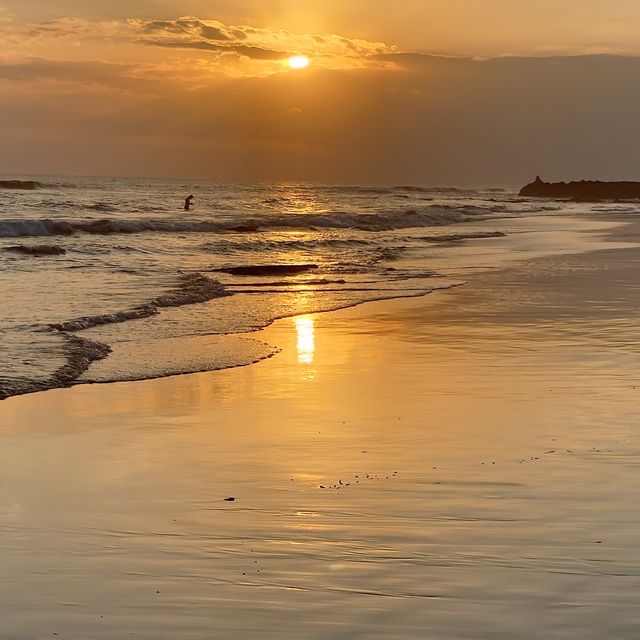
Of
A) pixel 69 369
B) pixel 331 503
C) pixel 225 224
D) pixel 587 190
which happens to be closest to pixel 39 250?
pixel 225 224

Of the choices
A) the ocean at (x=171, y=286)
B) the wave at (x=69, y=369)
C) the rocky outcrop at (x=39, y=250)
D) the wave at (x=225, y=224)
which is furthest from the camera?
the wave at (x=225, y=224)

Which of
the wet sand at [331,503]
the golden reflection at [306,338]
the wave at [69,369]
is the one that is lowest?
the golden reflection at [306,338]

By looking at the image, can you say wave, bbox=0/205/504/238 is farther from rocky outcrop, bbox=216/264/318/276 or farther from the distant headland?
the distant headland

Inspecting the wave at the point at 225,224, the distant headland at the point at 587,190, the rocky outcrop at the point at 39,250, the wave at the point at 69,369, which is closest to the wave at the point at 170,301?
Result: the wave at the point at 69,369

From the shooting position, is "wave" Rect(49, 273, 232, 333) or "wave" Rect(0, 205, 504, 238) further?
"wave" Rect(0, 205, 504, 238)

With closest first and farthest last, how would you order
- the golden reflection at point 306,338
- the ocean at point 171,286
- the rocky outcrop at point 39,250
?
1. the ocean at point 171,286
2. the golden reflection at point 306,338
3. the rocky outcrop at point 39,250

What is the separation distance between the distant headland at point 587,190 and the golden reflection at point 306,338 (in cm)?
11651

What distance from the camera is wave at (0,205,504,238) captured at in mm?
41000

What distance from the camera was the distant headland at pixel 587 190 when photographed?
433 ft

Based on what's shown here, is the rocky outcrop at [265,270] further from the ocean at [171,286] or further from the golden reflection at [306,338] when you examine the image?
the golden reflection at [306,338]

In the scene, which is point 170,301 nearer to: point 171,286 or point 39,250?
point 171,286

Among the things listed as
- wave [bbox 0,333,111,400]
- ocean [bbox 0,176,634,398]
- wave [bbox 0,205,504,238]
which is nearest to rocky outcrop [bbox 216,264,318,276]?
ocean [bbox 0,176,634,398]

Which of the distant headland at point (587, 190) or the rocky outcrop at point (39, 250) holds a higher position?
the distant headland at point (587, 190)

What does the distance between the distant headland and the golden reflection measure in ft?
382
